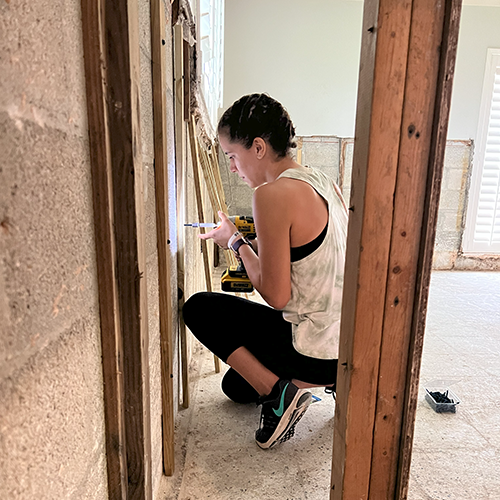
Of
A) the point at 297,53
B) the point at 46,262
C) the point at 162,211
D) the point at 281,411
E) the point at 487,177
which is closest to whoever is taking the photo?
the point at 46,262

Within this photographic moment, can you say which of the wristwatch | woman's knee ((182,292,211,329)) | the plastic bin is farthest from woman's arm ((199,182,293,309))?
the plastic bin

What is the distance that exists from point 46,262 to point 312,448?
4.05ft

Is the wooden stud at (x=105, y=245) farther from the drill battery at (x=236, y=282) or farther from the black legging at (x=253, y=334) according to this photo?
the drill battery at (x=236, y=282)

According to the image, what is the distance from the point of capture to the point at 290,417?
1.31 metres

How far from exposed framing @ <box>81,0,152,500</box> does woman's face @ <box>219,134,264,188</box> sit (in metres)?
0.67

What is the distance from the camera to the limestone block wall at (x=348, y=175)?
190 inches

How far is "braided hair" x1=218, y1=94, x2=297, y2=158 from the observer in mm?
1272

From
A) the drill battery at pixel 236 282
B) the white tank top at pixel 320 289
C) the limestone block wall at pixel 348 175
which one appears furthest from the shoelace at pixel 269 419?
the limestone block wall at pixel 348 175

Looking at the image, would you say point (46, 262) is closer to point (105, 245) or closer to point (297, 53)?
point (105, 245)

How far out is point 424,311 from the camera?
2.22ft

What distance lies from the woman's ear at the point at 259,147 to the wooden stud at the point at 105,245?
0.74 meters

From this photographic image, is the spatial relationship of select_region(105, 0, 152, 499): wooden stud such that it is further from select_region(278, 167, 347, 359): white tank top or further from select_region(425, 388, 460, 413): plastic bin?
select_region(425, 388, 460, 413): plastic bin

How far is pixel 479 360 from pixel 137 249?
222 centimetres

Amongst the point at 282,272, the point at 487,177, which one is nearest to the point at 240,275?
the point at 282,272
